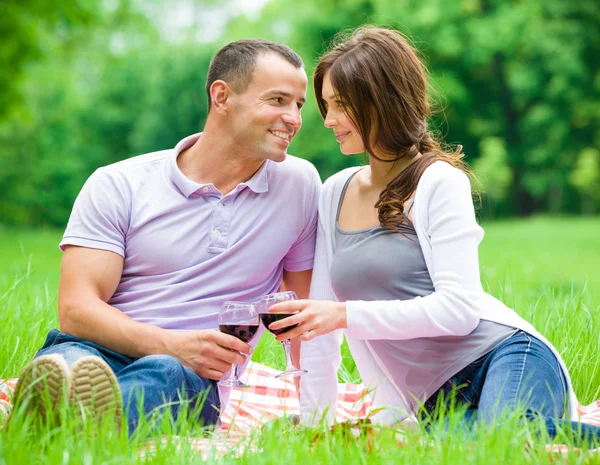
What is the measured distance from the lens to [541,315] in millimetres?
4594

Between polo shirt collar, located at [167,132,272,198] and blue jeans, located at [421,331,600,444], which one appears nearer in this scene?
blue jeans, located at [421,331,600,444]

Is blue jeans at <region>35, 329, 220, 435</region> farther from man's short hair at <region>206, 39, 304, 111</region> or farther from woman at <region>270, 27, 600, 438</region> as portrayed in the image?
man's short hair at <region>206, 39, 304, 111</region>

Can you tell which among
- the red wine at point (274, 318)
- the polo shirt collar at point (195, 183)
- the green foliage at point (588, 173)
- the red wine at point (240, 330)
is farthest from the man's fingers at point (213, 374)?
the green foliage at point (588, 173)

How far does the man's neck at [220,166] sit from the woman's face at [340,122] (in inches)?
17.7

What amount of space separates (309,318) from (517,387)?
2.46 feet

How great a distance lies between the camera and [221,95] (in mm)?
3508

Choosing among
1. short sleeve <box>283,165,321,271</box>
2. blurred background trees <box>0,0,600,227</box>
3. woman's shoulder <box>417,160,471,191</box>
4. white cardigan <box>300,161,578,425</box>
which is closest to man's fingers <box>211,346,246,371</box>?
white cardigan <box>300,161,578,425</box>

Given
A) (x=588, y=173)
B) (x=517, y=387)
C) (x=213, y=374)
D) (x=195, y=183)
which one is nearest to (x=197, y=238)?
(x=195, y=183)

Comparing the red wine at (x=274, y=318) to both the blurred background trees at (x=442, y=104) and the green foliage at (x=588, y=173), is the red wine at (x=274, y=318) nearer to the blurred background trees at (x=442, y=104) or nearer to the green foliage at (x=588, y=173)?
the blurred background trees at (x=442, y=104)

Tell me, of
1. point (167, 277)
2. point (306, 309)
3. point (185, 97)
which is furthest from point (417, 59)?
point (185, 97)

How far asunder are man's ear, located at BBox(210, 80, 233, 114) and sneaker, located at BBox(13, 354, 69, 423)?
151 cm

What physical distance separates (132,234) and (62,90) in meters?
23.1

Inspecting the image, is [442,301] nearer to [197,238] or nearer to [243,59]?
[197,238]

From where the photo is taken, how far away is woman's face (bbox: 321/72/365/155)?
3105 mm
